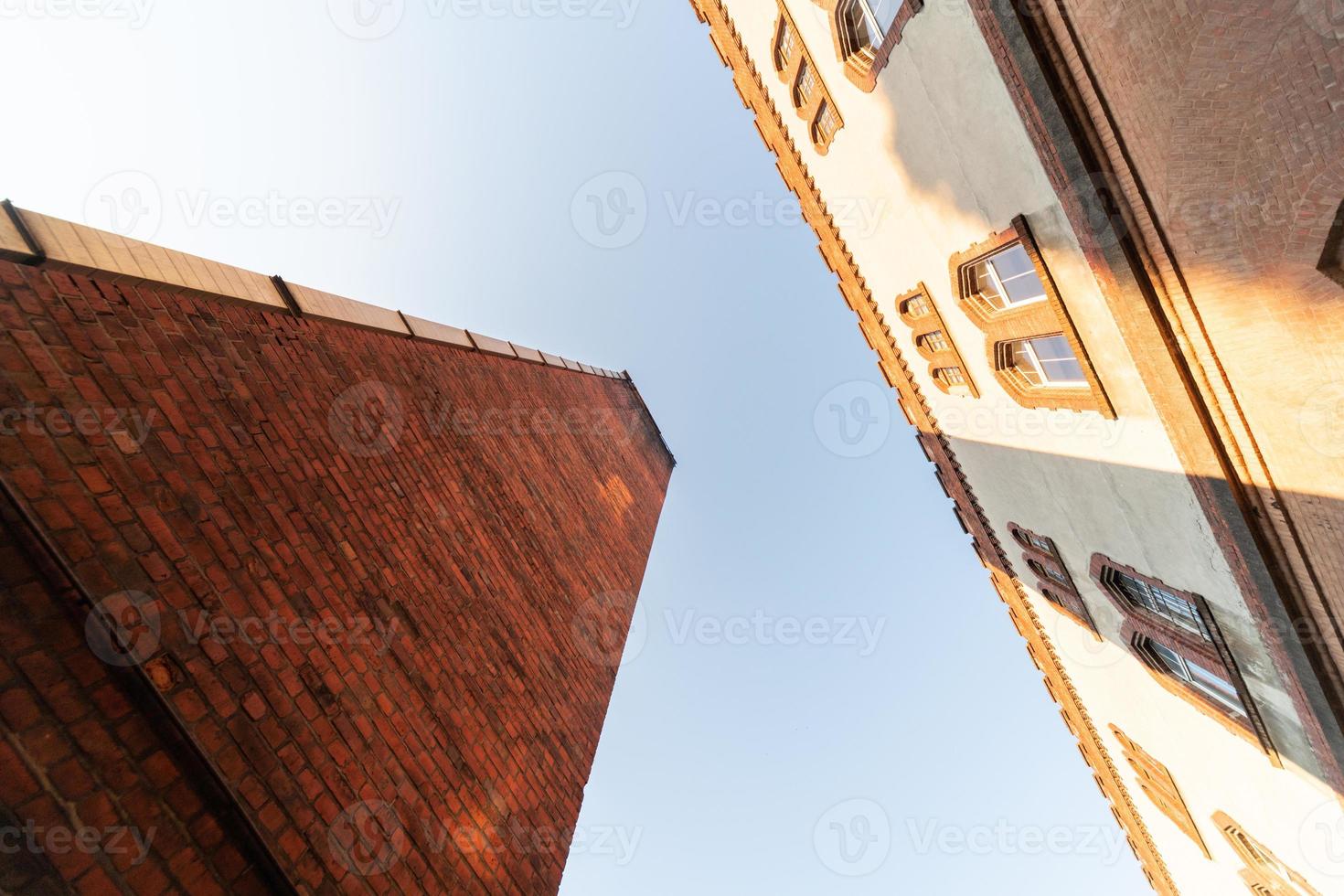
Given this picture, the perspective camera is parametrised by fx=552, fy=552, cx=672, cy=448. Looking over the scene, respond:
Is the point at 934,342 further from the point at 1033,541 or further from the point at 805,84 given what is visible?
the point at 805,84

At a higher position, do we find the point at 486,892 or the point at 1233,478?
the point at 486,892

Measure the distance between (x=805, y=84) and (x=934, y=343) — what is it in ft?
20.8

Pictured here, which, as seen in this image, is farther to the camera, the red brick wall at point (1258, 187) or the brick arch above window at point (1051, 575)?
the brick arch above window at point (1051, 575)

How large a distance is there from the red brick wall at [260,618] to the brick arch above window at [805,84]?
965cm

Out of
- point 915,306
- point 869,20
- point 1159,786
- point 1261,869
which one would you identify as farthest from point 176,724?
point 1159,786

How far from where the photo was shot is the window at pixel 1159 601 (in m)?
8.09

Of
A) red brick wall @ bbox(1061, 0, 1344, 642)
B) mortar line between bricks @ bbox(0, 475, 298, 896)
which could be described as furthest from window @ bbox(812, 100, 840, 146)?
mortar line between bricks @ bbox(0, 475, 298, 896)

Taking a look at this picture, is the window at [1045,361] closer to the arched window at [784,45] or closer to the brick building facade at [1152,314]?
the brick building facade at [1152,314]

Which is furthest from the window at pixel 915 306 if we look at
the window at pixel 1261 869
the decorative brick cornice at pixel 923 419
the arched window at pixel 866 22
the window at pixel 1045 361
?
the window at pixel 1261 869

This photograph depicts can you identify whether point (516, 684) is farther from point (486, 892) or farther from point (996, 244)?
point (996, 244)

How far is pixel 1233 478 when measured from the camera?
5926 millimetres

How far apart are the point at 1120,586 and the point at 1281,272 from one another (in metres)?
7.31

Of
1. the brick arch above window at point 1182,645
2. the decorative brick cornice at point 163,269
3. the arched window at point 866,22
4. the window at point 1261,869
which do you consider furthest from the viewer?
the window at point 1261,869

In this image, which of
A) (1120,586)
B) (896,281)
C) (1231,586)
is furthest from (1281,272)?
(896,281)
